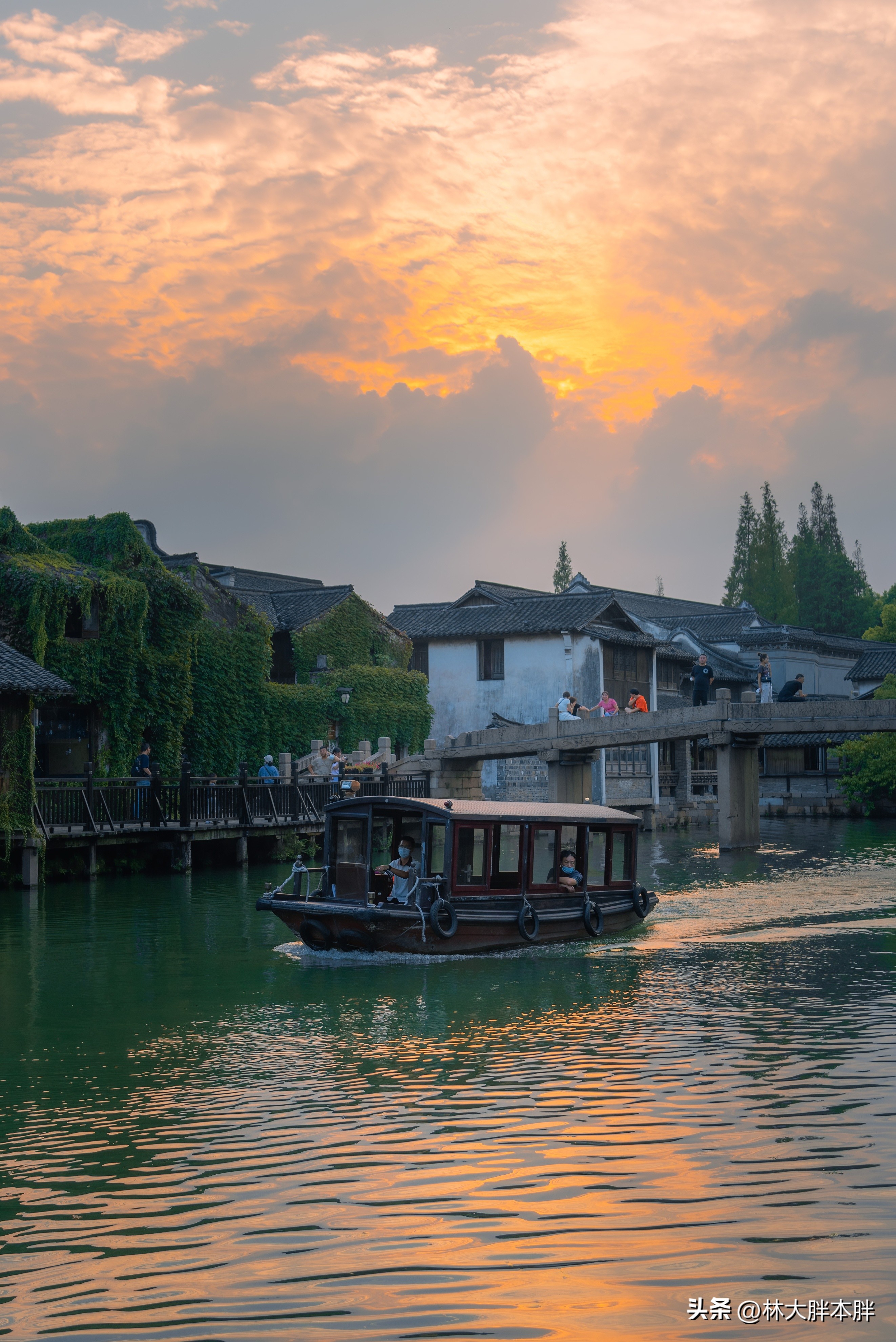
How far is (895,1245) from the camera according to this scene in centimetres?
744

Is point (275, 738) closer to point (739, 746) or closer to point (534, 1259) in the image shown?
point (739, 746)

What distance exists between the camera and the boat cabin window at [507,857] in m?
19.6

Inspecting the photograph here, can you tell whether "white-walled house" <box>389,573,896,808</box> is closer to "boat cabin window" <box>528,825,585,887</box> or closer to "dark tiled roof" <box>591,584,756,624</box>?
"dark tiled roof" <box>591,584,756,624</box>

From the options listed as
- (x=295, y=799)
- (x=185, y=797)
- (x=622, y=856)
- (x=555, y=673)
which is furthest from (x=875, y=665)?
(x=622, y=856)

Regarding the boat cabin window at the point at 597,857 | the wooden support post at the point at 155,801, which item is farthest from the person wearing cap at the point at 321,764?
the boat cabin window at the point at 597,857

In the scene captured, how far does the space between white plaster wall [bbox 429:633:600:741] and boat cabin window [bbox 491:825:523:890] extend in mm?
29794

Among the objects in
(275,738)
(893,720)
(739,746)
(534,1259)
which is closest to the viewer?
(534,1259)

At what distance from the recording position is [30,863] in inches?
1072

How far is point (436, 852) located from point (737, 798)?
20468 mm

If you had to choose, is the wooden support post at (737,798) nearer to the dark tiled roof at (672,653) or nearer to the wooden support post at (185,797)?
the wooden support post at (185,797)

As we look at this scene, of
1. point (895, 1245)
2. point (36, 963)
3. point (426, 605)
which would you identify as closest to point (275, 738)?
point (426, 605)

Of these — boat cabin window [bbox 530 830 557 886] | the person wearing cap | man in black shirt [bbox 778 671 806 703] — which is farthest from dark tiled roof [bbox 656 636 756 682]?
boat cabin window [bbox 530 830 557 886]

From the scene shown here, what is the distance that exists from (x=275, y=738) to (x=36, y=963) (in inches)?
889

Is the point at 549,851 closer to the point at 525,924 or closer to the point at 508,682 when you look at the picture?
the point at 525,924
